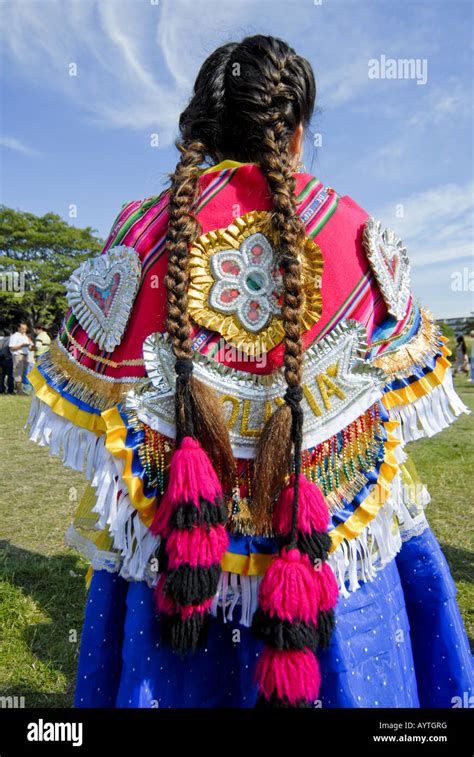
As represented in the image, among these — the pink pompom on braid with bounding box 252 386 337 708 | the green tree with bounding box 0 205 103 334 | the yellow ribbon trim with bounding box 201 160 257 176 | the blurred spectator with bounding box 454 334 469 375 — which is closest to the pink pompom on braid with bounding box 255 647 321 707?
the pink pompom on braid with bounding box 252 386 337 708

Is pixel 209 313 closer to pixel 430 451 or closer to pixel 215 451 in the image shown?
pixel 215 451

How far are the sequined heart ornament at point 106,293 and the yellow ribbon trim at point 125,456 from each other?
0.56ft

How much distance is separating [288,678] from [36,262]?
25673mm

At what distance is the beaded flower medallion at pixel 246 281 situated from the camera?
3.71ft

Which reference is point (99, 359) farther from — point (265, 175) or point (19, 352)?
point (19, 352)

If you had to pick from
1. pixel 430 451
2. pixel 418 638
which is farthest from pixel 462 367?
pixel 418 638

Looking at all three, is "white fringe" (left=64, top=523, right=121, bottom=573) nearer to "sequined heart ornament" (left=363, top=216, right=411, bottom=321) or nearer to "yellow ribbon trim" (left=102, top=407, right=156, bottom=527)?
"yellow ribbon trim" (left=102, top=407, right=156, bottom=527)

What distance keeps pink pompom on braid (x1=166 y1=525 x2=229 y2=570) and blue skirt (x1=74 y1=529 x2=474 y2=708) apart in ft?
0.58

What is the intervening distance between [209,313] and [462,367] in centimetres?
1578

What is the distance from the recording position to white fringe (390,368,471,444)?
130 cm

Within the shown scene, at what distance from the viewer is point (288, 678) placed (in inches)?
41.2

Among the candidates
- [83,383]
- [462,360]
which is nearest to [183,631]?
[83,383]

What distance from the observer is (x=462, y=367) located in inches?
614

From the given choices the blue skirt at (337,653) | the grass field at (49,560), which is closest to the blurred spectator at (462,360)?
the grass field at (49,560)
